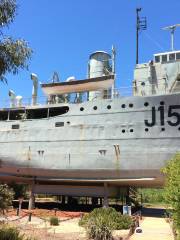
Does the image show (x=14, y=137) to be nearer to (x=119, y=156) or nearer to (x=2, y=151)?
(x=2, y=151)

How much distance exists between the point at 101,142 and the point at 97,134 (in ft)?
1.88

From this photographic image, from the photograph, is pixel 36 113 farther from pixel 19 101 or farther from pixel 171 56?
pixel 171 56

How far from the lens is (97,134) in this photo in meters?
22.6

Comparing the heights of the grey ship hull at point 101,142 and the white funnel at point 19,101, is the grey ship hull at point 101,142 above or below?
below

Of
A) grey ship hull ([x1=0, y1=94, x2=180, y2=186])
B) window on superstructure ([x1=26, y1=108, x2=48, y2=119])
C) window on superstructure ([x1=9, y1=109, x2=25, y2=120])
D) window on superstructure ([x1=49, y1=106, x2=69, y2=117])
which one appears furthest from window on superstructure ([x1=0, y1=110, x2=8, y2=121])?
window on superstructure ([x1=49, y1=106, x2=69, y2=117])

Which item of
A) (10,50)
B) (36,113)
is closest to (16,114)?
(36,113)

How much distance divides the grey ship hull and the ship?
0.18 ft

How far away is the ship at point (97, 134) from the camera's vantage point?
844 inches

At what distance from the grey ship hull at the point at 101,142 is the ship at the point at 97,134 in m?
0.06

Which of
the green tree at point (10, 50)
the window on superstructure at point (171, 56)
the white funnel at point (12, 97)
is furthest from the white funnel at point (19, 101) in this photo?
the green tree at point (10, 50)

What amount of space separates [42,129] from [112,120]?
5.02 metres

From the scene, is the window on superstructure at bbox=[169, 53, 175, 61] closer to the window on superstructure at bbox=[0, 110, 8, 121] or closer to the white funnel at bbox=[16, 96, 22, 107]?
the white funnel at bbox=[16, 96, 22, 107]

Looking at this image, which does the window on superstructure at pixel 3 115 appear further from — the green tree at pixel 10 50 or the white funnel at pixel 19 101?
the green tree at pixel 10 50

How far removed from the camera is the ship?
21.4m
